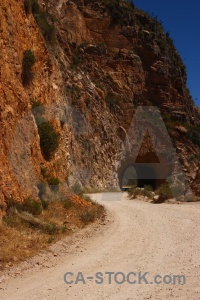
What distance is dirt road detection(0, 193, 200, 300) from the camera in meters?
5.21

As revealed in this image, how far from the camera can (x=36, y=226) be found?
905 centimetres

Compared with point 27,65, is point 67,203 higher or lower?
lower

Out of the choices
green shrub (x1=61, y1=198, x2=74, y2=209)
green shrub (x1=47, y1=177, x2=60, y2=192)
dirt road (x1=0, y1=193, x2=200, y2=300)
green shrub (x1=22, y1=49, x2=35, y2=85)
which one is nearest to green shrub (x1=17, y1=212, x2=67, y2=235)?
dirt road (x1=0, y1=193, x2=200, y2=300)

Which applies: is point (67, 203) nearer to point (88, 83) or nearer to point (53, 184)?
point (53, 184)

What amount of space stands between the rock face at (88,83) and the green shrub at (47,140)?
0.43 m

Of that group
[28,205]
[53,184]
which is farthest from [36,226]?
[53,184]

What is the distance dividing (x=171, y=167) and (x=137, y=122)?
5.91 meters

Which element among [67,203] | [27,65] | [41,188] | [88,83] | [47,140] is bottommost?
[67,203]

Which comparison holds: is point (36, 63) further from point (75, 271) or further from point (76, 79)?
point (76, 79)

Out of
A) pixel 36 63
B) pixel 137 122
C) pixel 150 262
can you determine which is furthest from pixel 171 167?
pixel 150 262

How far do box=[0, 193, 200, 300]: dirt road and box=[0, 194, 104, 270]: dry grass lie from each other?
0.40m

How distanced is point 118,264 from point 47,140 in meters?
8.43

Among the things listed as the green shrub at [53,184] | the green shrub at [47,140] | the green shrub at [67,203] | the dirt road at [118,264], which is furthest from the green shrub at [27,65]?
the dirt road at [118,264]

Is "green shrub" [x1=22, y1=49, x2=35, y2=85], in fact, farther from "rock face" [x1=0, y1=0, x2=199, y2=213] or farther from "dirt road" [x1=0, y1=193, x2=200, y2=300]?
"dirt road" [x1=0, y1=193, x2=200, y2=300]
